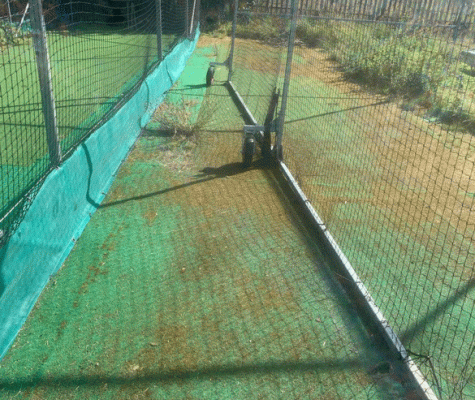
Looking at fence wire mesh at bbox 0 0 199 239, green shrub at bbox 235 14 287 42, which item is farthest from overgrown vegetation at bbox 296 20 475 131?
fence wire mesh at bbox 0 0 199 239

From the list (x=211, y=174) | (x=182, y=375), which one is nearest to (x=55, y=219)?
(x=182, y=375)

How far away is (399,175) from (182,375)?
3672mm

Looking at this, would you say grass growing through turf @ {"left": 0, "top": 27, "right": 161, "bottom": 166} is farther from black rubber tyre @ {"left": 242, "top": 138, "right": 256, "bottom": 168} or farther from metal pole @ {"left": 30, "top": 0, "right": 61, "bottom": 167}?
black rubber tyre @ {"left": 242, "top": 138, "right": 256, "bottom": 168}

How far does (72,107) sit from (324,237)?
4600mm

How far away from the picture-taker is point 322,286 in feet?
11.5

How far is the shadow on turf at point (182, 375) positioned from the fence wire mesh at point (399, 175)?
545 mm

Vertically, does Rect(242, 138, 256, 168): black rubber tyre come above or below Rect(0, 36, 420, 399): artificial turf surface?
above

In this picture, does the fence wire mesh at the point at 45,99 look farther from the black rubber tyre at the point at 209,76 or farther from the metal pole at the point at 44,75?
the black rubber tyre at the point at 209,76

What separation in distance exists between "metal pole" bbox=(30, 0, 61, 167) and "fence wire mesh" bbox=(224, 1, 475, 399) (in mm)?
2340

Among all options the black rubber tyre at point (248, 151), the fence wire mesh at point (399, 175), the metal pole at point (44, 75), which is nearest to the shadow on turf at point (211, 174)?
the black rubber tyre at point (248, 151)

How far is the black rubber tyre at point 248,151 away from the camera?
18.1ft

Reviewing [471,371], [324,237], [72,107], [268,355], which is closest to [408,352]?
[471,371]

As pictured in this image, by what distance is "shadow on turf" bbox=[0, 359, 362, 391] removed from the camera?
264 centimetres

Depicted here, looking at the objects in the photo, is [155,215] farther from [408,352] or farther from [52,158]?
[408,352]
